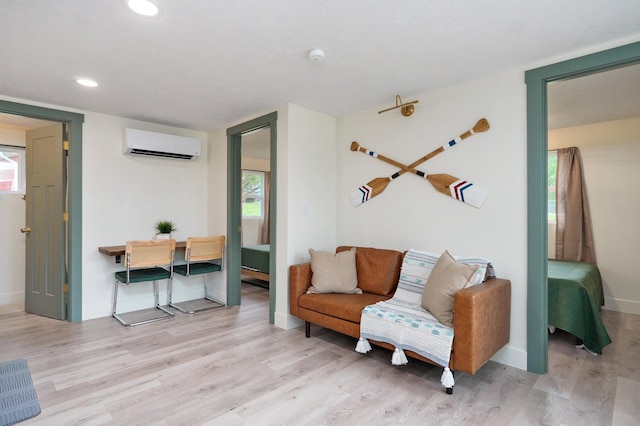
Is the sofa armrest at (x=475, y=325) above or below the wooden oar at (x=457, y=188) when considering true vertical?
below

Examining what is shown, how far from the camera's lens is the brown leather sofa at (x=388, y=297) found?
2139mm

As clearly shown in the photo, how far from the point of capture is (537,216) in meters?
2.46

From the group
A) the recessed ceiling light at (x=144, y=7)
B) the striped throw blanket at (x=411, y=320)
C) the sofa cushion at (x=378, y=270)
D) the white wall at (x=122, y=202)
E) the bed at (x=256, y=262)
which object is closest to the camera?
the recessed ceiling light at (x=144, y=7)

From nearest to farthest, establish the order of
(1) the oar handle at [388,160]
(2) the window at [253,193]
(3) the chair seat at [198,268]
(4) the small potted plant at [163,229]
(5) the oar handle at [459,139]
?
(5) the oar handle at [459,139]
(1) the oar handle at [388,160]
(3) the chair seat at [198,268]
(4) the small potted plant at [163,229]
(2) the window at [253,193]

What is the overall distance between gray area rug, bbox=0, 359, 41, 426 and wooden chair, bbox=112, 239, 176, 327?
125 centimetres

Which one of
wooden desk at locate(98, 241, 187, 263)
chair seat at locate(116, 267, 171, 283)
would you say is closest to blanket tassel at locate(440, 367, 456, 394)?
chair seat at locate(116, 267, 171, 283)

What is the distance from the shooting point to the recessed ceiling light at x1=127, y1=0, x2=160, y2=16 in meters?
1.75

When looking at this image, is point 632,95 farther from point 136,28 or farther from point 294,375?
point 136,28

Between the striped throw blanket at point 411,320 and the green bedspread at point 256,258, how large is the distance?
2.66 metres

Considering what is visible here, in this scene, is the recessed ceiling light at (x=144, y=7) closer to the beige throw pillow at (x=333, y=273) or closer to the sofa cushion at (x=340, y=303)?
the beige throw pillow at (x=333, y=273)

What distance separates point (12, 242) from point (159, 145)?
2.34 meters

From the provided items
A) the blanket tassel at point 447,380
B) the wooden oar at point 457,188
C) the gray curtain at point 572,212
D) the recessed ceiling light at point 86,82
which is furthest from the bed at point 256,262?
the gray curtain at point 572,212

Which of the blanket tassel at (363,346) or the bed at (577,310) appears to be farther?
the bed at (577,310)

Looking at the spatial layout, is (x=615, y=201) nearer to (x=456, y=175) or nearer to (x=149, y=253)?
(x=456, y=175)
